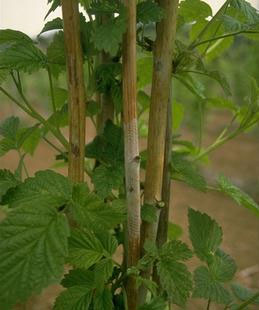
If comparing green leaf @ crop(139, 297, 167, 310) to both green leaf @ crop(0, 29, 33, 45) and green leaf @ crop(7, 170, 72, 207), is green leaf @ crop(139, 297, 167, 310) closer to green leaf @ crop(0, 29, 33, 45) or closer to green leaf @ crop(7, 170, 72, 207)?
green leaf @ crop(7, 170, 72, 207)

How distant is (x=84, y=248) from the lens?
488 mm

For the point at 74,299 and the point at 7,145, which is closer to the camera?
the point at 74,299

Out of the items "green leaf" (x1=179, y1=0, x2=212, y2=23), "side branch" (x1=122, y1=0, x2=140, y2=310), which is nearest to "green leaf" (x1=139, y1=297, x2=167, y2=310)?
"side branch" (x1=122, y1=0, x2=140, y2=310)

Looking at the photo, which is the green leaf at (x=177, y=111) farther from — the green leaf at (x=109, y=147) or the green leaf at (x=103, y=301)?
the green leaf at (x=103, y=301)

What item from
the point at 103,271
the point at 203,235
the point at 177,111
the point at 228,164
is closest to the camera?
the point at 103,271

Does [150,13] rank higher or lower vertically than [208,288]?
higher

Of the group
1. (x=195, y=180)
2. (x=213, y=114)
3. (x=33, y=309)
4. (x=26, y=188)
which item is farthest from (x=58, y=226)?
(x=213, y=114)

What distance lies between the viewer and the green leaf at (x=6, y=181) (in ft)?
1.57

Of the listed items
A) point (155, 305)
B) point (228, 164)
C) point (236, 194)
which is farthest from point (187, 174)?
point (228, 164)

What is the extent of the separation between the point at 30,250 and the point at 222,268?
33cm

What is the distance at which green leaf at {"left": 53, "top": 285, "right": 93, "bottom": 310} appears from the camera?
486mm

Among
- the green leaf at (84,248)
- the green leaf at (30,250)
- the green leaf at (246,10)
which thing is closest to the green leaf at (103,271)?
the green leaf at (84,248)

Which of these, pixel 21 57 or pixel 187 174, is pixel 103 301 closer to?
pixel 187 174

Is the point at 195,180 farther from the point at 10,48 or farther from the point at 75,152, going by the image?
the point at 10,48
